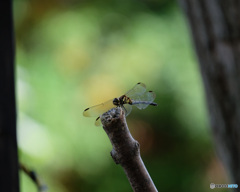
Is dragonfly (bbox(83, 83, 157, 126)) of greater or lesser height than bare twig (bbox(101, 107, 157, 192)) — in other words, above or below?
above

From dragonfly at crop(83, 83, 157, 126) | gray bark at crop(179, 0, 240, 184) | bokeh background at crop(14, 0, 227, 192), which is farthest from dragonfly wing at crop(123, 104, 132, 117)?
bokeh background at crop(14, 0, 227, 192)

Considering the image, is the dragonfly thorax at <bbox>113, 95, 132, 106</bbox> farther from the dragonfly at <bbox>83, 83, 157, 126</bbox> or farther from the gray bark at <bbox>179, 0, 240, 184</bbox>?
the gray bark at <bbox>179, 0, 240, 184</bbox>

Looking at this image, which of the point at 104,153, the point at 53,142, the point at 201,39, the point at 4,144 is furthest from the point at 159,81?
the point at 4,144

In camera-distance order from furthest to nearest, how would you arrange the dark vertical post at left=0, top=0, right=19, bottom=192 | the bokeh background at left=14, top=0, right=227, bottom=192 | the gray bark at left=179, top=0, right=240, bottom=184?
the bokeh background at left=14, top=0, right=227, bottom=192 < the gray bark at left=179, top=0, right=240, bottom=184 < the dark vertical post at left=0, top=0, right=19, bottom=192

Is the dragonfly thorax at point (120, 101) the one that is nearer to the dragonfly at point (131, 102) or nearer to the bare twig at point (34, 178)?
the dragonfly at point (131, 102)

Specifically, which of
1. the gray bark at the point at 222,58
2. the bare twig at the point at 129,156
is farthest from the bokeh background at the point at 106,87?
the bare twig at the point at 129,156

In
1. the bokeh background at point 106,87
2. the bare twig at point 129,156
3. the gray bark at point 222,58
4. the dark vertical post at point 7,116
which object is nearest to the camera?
the bare twig at point 129,156
